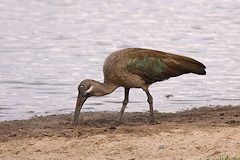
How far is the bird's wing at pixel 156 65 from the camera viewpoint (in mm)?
9078

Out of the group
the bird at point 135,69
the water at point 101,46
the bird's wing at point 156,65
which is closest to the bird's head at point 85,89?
the bird at point 135,69

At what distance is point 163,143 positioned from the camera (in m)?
7.66

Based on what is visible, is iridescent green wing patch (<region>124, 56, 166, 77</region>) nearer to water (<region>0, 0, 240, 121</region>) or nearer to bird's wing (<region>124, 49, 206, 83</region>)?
bird's wing (<region>124, 49, 206, 83</region>)

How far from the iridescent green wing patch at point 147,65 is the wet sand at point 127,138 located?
892 mm

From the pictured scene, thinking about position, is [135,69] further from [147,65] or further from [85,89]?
[85,89]

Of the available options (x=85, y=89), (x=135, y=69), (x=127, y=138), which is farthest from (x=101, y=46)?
(x=127, y=138)

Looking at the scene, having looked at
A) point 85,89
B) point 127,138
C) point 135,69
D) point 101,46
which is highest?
point 135,69

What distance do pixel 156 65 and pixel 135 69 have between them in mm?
402

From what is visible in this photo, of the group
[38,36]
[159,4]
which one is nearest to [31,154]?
[38,36]

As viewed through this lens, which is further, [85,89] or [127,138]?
[85,89]

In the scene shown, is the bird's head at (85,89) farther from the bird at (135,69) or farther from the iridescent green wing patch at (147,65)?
the iridescent green wing patch at (147,65)

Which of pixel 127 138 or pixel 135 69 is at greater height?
pixel 135 69

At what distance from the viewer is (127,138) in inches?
315

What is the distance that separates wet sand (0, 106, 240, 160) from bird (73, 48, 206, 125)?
58cm
